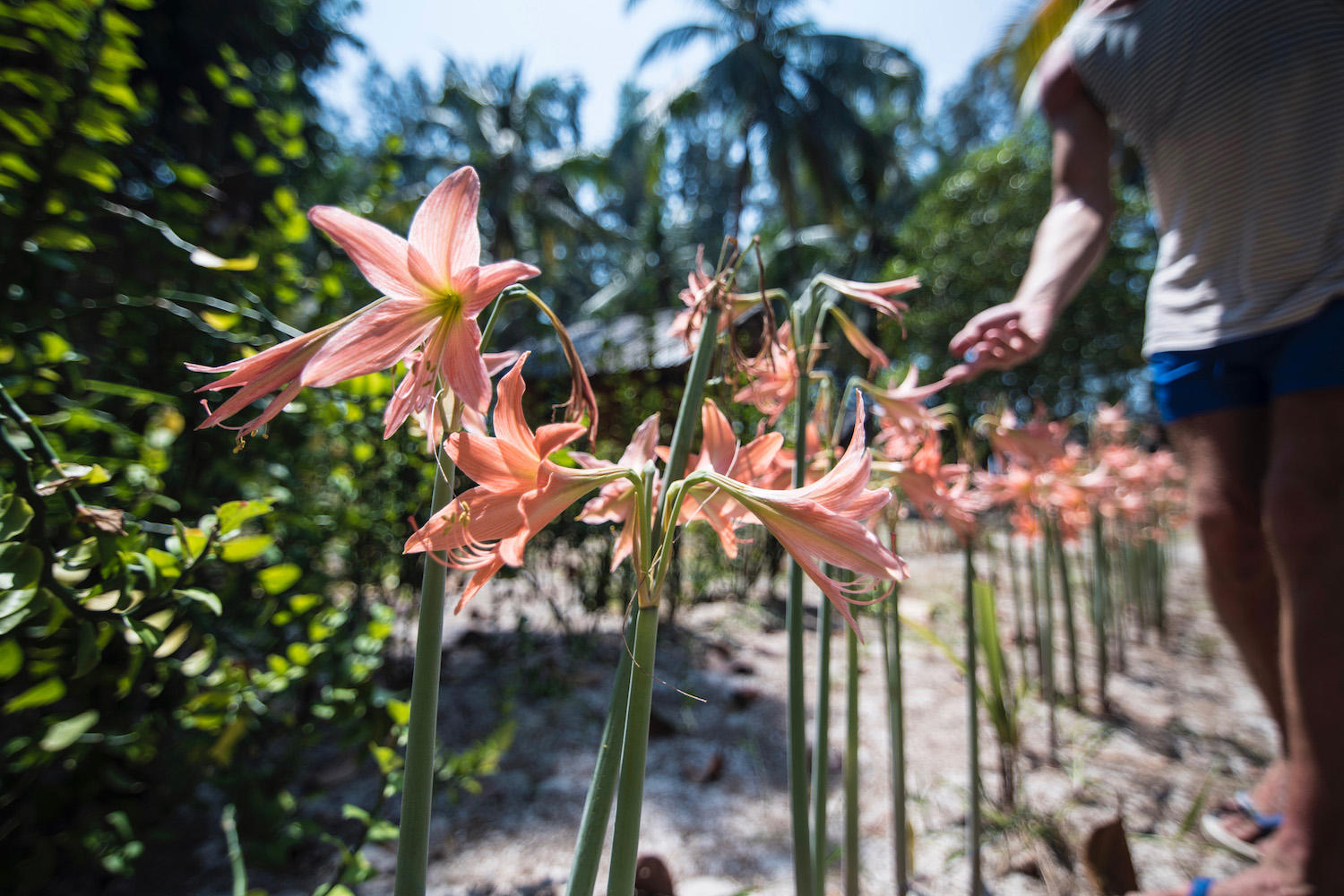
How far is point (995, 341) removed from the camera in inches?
42.8

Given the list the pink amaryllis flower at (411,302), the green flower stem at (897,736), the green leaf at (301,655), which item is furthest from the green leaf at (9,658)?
the green flower stem at (897,736)

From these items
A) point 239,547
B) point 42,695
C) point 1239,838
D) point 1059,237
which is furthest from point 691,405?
point 1239,838

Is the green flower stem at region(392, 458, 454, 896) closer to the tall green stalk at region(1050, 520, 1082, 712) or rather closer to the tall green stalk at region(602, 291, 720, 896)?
the tall green stalk at region(602, 291, 720, 896)

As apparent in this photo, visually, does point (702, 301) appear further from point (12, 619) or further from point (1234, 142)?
point (1234, 142)

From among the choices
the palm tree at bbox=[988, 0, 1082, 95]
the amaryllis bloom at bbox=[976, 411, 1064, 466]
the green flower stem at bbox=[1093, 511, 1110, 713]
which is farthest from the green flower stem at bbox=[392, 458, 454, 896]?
the palm tree at bbox=[988, 0, 1082, 95]

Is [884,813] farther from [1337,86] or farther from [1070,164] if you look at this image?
[1337,86]

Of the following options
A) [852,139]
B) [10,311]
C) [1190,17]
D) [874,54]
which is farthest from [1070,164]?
[874,54]

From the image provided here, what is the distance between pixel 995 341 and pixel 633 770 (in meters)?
0.98

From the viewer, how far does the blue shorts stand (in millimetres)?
1286

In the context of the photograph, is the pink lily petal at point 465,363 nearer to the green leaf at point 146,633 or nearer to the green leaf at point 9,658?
the green leaf at point 146,633

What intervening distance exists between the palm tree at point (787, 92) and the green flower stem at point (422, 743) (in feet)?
51.3

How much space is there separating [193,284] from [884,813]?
2358 millimetres

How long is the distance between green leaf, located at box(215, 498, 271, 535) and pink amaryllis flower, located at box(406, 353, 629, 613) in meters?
0.44

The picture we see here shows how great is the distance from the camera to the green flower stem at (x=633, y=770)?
1.48 ft
